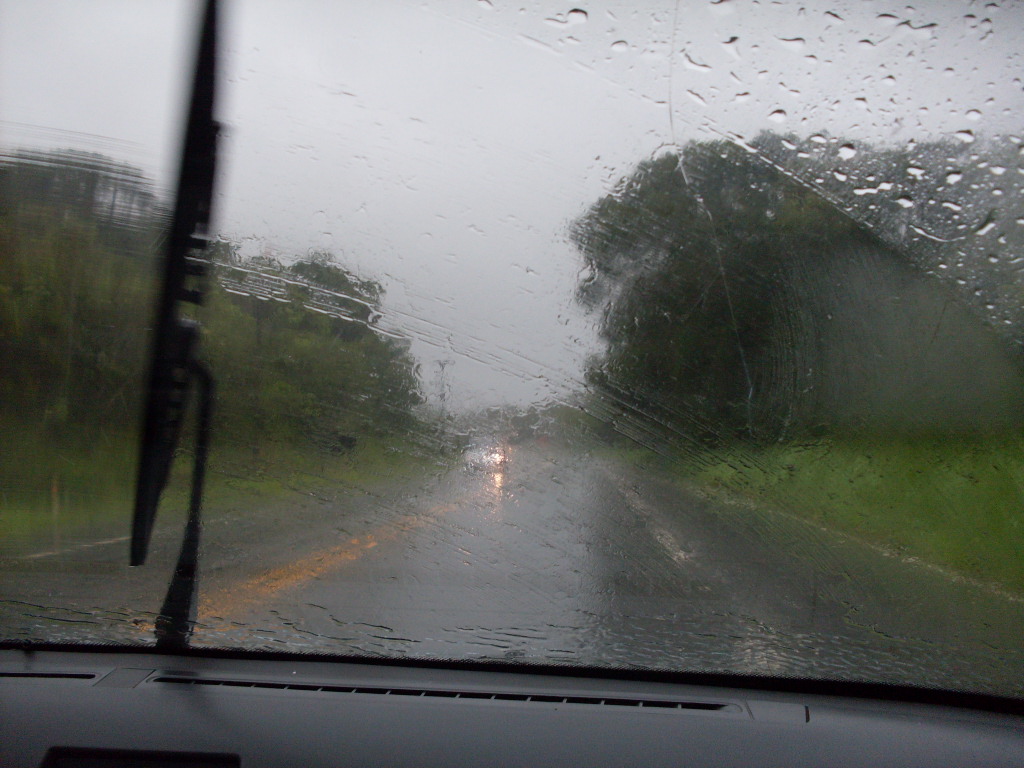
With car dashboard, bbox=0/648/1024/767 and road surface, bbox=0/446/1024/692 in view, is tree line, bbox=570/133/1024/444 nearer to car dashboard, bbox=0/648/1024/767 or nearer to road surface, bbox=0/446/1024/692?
road surface, bbox=0/446/1024/692

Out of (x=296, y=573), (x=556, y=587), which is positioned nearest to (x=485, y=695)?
(x=556, y=587)

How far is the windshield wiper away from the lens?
4184 mm

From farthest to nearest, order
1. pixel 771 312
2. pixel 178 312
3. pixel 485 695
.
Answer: pixel 771 312
pixel 178 312
pixel 485 695

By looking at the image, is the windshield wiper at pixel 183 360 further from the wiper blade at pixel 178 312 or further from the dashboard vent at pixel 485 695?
the dashboard vent at pixel 485 695

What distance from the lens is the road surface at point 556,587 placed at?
4.09m

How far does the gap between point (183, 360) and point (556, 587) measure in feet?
7.65

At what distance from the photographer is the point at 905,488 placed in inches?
169

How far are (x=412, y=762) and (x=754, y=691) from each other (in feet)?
5.74

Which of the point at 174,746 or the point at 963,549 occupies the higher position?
the point at 963,549

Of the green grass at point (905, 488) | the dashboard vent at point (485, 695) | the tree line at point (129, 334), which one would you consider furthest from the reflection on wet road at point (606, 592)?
the tree line at point (129, 334)

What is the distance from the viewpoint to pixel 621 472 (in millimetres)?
4598

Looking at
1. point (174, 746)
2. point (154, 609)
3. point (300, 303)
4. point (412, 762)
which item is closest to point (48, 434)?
point (154, 609)

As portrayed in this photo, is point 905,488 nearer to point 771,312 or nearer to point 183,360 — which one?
point 771,312

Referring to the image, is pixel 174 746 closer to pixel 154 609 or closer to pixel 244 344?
pixel 154 609
